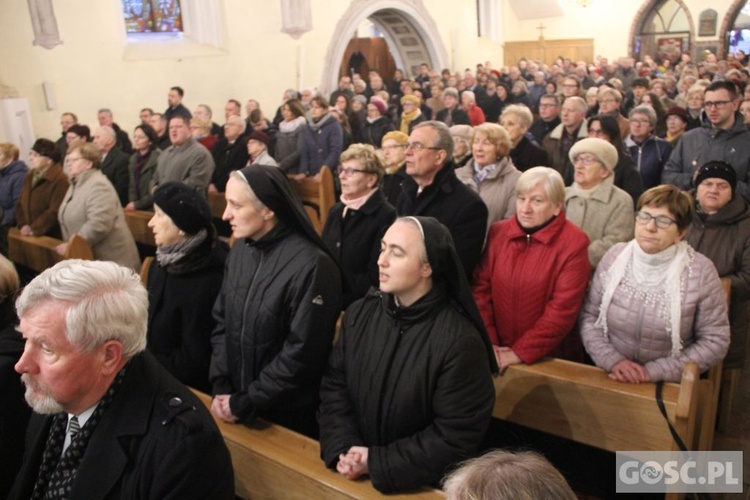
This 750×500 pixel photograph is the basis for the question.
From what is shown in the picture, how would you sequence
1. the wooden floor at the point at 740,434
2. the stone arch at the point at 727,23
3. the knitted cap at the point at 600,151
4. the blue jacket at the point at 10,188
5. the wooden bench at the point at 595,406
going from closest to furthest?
1. the wooden bench at the point at 595,406
2. the wooden floor at the point at 740,434
3. the knitted cap at the point at 600,151
4. the blue jacket at the point at 10,188
5. the stone arch at the point at 727,23

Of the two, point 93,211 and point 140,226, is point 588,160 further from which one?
point 140,226

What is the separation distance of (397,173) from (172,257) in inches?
88.9

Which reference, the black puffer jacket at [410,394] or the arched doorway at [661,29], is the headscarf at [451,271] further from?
the arched doorway at [661,29]

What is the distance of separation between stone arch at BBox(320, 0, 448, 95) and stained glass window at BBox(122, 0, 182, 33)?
3.32 metres

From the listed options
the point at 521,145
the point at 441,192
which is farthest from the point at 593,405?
the point at 521,145

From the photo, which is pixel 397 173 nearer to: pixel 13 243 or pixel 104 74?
pixel 13 243

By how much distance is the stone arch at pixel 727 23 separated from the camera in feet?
69.3

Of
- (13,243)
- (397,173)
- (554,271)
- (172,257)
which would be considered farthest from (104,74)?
(554,271)

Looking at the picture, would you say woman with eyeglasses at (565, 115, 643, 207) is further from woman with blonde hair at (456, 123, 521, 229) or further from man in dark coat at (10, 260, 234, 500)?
man in dark coat at (10, 260, 234, 500)

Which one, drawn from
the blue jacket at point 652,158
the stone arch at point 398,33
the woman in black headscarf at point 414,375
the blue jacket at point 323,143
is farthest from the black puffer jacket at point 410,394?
the stone arch at point 398,33

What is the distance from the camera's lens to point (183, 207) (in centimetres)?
304

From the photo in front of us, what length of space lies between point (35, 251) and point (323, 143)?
3185 millimetres

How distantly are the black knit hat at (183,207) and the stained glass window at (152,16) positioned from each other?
917 centimetres

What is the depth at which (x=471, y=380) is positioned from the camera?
2.22 m
